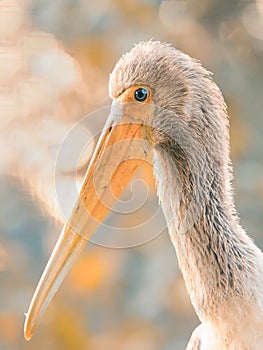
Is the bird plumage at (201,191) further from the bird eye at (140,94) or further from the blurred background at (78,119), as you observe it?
the blurred background at (78,119)

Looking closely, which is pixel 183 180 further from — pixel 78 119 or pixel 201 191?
pixel 78 119

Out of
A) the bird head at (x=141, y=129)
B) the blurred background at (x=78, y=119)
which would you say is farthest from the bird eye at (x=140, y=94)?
the blurred background at (x=78, y=119)

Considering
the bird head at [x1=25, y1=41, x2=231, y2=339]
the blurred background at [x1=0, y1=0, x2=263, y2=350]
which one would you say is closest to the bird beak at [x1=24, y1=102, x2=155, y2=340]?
the bird head at [x1=25, y1=41, x2=231, y2=339]

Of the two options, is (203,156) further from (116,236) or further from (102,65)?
(102,65)

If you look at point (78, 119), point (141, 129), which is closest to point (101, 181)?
point (141, 129)

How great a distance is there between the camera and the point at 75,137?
7.25 ft

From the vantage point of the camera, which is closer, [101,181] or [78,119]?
[101,181]

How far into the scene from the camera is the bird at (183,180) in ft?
4.84

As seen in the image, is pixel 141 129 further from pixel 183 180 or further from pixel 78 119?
pixel 78 119

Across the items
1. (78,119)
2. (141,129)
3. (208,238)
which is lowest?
(208,238)

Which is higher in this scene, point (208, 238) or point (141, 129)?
point (141, 129)

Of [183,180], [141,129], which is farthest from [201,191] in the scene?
[141,129]

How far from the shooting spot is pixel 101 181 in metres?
1.50

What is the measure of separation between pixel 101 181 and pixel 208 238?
205mm
